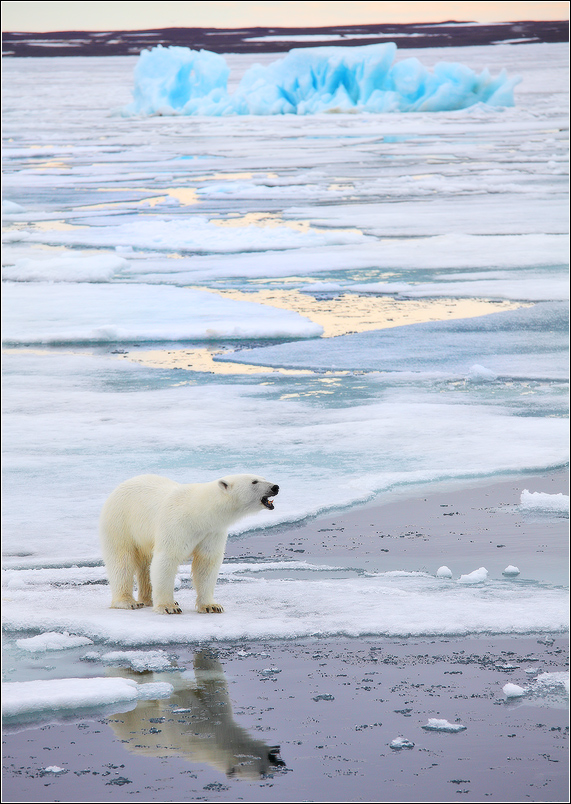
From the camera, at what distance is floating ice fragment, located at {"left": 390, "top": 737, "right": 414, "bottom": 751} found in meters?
2.57

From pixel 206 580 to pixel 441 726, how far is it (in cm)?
121

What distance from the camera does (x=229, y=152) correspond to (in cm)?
2812

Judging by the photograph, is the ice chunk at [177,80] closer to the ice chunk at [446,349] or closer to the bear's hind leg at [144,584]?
the ice chunk at [446,349]

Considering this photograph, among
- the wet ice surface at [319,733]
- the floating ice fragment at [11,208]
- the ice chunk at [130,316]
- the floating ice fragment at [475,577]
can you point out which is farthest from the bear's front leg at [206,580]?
the floating ice fragment at [11,208]

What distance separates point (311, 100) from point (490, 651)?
34.0m

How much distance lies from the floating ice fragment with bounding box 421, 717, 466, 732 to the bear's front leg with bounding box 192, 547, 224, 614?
1118 millimetres

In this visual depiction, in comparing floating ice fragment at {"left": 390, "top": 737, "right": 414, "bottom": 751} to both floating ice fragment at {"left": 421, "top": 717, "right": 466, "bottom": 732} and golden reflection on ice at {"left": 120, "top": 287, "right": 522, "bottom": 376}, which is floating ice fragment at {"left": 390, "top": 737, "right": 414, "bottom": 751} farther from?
golden reflection on ice at {"left": 120, "top": 287, "right": 522, "bottom": 376}

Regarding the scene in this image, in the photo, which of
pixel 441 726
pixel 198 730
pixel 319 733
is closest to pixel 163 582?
pixel 198 730

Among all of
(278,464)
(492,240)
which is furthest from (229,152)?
(278,464)

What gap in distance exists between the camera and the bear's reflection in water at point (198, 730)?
2512 millimetres

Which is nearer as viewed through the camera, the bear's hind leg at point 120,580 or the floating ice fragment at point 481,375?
the bear's hind leg at point 120,580

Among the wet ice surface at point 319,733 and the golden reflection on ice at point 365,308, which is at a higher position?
the golden reflection on ice at point 365,308

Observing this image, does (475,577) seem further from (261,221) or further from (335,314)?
(261,221)

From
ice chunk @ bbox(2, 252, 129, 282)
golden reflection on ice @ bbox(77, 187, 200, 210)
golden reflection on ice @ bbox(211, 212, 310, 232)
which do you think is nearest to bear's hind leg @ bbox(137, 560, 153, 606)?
ice chunk @ bbox(2, 252, 129, 282)
